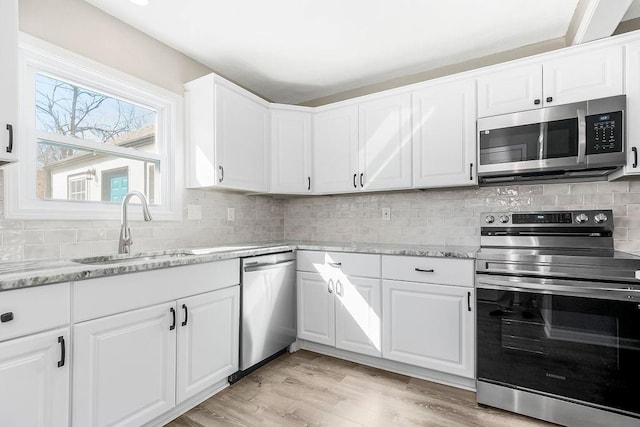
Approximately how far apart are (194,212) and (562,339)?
269 cm

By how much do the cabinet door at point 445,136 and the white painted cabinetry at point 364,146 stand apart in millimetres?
99

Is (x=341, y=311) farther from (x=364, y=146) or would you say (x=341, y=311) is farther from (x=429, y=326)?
(x=364, y=146)

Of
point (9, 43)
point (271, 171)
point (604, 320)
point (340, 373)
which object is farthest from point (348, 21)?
point (340, 373)

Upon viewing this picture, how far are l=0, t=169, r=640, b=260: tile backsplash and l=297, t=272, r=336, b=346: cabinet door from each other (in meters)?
0.74

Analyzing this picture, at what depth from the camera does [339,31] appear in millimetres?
2363

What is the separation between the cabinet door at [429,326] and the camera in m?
2.16

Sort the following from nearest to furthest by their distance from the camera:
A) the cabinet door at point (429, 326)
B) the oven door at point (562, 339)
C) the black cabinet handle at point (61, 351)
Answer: the black cabinet handle at point (61, 351) < the oven door at point (562, 339) < the cabinet door at point (429, 326)

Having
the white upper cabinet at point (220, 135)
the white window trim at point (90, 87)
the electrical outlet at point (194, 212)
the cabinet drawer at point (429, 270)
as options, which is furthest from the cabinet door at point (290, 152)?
the cabinet drawer at point (429, 270)

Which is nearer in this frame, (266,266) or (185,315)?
(185,315)

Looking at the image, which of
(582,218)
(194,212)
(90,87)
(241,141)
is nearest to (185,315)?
(194,212)

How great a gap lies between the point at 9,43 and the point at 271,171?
194 cm

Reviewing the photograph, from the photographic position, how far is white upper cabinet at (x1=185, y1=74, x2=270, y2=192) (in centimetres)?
253

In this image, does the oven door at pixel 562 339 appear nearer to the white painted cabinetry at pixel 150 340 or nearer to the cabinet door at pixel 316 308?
the cabinet door at pixel 316 308

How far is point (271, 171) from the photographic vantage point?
10.1 ft
